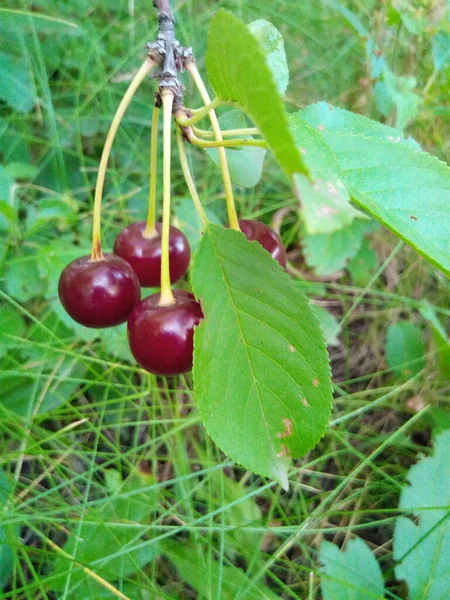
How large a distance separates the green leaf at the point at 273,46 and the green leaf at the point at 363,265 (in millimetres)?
1050

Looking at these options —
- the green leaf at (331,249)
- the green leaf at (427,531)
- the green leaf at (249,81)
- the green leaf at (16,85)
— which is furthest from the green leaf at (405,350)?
the green leaf at (16,85)

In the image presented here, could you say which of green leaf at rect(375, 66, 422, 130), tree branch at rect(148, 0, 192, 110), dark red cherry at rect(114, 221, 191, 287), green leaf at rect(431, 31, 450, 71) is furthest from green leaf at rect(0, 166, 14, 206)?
green leaf at rect(431, 31, 450, 71)

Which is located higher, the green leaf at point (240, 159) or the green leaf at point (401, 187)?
the green leaf at point (401, 187)

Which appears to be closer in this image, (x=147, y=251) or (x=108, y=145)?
(x=108, y=145)

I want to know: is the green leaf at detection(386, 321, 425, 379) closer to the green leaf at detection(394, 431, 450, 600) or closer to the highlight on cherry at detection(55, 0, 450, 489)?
the green leaf at detection(394, 431, 450, 600)

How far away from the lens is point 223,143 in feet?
2.08

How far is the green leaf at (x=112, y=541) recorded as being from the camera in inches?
42.7

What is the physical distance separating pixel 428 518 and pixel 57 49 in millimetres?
1838

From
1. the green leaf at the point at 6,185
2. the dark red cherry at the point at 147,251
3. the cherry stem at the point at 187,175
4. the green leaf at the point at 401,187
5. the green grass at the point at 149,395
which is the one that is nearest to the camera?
the green leaf at the point at 401,187

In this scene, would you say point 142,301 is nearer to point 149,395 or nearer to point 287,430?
point 287,430

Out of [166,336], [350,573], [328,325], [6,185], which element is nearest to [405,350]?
[328,325]

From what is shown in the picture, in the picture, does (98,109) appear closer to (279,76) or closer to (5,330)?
(5,330)

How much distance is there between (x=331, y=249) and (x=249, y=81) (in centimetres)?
127

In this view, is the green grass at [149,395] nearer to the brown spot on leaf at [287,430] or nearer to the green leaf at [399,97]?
the green leaf at [399,97]
